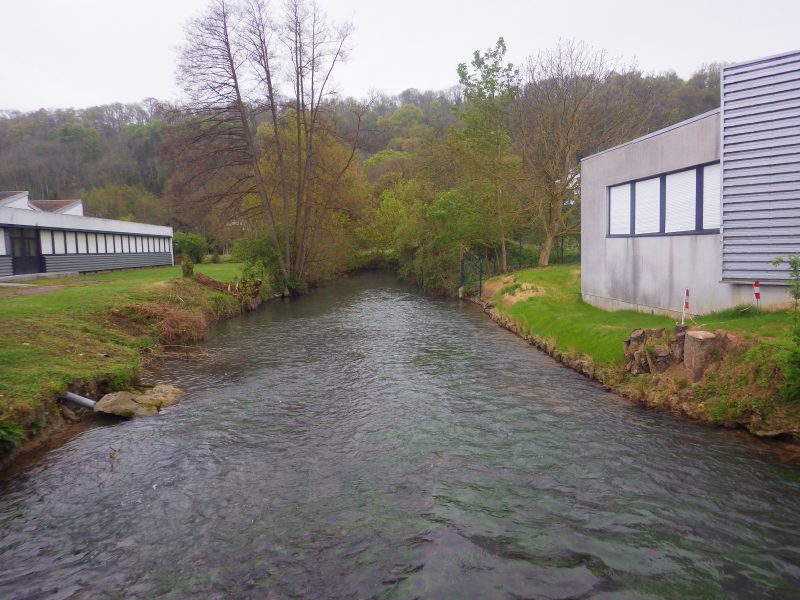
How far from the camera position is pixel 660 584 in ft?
17.1

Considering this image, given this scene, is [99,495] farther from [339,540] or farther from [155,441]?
[339,540]

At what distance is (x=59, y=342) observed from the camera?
12281mm

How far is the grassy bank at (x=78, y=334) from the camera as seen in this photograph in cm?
931

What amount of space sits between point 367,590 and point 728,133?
11.4 m

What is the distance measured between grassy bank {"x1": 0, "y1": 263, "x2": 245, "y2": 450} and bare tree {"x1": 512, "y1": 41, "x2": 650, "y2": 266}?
20.7m

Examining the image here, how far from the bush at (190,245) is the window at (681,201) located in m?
45.8

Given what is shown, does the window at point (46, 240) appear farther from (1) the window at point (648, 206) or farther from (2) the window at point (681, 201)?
(2) the window at point (681, 201)

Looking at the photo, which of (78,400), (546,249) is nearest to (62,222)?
(78,400)

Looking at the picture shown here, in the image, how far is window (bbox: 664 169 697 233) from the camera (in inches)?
492

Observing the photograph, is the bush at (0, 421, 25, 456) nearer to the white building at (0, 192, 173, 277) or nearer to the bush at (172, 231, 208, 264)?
the white building at (0, 192, 173, 277)

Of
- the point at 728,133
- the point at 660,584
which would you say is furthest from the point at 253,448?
the point at 728,133

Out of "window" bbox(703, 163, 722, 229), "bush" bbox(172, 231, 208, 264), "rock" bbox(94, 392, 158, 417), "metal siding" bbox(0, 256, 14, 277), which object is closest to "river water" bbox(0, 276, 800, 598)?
"rock" bbox(94, 392, 158, 417)

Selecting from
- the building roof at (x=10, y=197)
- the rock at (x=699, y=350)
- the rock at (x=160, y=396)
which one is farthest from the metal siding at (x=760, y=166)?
the building roof at (x=10, y=197)

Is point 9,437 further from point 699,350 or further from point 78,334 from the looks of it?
point 699,350
